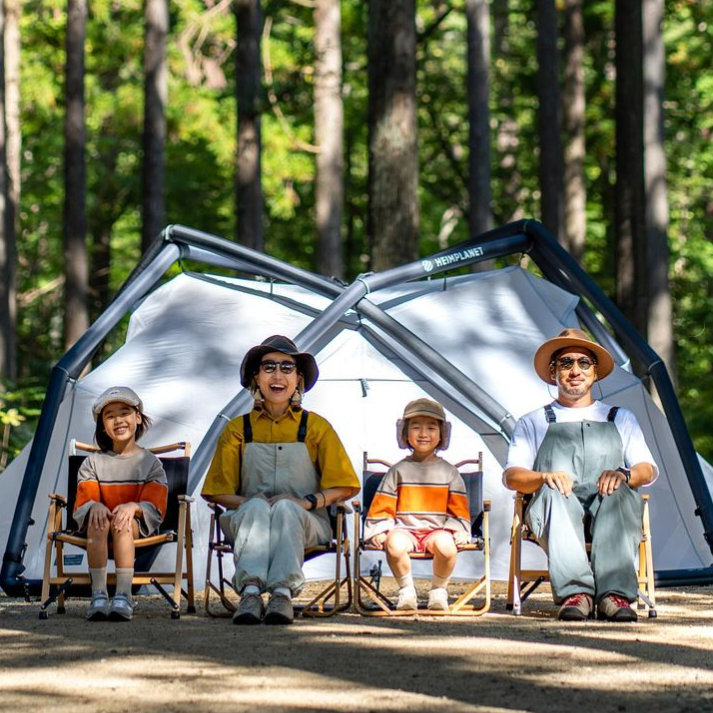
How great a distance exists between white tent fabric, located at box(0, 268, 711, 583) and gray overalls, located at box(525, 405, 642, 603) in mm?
1844

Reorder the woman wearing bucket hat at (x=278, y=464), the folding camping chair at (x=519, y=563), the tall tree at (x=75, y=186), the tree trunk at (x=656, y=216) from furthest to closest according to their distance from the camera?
the tall tree at (x=75, y=186) < the tree trunk at (x=656, y=216) < the folding camping chair at (x=519, y=563) < the woman wearing bucket hat at (x=278, y=464)

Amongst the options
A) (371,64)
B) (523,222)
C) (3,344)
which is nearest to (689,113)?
(3,344)

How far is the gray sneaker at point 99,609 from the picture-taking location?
6.85m

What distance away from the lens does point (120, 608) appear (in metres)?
6.83

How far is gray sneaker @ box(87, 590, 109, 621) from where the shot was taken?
6852 mm

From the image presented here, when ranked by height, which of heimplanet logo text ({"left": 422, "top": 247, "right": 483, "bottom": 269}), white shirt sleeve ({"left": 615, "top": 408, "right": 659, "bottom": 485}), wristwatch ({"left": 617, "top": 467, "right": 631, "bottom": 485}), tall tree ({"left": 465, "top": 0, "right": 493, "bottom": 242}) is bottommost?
wristwatch ({"left": 617, "top": 467, "right": 631, "bottom": 485})

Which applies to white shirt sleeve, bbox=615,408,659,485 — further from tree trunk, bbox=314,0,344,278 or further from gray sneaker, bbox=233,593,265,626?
tree trunk, bbox=314,0,344,278

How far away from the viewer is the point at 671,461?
9219 millimetres

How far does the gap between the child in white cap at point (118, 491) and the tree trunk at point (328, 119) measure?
13263 mm

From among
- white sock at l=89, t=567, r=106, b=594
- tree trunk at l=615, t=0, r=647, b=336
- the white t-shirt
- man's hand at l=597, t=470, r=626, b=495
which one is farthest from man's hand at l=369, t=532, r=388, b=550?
tree trunk at l=615, t=0, r=647, b=336

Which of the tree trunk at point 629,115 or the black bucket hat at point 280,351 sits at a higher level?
the tree trunk at point 629,115

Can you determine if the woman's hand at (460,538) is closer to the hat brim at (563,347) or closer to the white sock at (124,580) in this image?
the hat brim at (563,347)

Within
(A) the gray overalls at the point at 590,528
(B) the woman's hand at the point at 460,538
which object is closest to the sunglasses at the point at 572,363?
(A) the gray overalls at the point at 590,528

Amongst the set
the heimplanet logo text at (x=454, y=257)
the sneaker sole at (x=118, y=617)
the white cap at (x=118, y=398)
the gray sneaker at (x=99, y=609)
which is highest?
the heimplanet logo text at (x=454, y=257)
